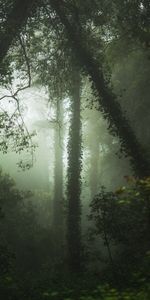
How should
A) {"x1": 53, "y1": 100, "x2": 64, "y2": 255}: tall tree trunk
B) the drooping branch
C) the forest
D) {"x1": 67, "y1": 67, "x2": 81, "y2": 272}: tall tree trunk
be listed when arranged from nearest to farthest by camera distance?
the forest
the drooping branch
{"x1": 67, "y1": 67, "x2": 81, "y2": 272}: tall tree trunk
{"x1": 53, "y1": 100, "x2": 64, "y2": 255}: tall tree trunk

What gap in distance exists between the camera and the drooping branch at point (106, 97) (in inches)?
639

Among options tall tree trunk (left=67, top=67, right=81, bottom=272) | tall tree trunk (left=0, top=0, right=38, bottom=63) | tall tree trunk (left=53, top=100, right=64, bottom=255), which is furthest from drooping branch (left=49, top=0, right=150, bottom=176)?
tall tree trunk (left=53, top=100, right=64, bottom=255)

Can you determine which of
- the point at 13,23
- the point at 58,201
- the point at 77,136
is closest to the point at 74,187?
the point at 77,136

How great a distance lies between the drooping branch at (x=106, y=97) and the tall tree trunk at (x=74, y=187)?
8.55ft

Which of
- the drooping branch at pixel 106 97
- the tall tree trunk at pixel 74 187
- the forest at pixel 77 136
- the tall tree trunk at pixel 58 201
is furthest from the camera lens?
the tall tree trunk at pixel 58 201

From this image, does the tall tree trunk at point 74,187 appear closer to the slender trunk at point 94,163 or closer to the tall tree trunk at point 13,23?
the tall tree trunk at point 13,23

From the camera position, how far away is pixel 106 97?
56.0 feet

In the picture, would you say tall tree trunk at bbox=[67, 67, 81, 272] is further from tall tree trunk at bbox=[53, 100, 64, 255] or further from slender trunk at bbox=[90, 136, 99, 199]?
slender trunk at bbox=[90, 136, 99, 199]

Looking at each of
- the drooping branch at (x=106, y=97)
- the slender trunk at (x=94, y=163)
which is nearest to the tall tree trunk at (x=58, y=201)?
the slender trunk at (x=94, y=163)

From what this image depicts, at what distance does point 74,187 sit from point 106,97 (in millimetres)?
5185

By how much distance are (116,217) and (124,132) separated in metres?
3.28

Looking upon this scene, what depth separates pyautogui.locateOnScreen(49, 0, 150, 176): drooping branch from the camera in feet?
53.2

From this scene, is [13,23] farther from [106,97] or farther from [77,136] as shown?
[77,136]

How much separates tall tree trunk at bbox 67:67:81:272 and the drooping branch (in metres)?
2.61
